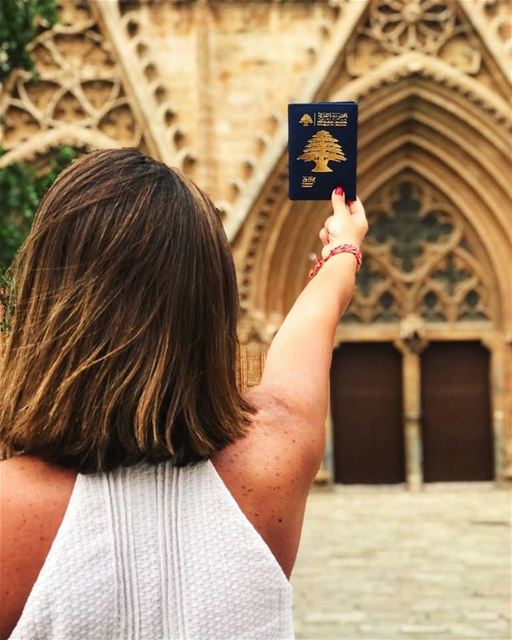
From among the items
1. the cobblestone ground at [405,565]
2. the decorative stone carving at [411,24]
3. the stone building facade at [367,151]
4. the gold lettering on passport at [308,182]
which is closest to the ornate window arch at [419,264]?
the stone building facade at [367,151]

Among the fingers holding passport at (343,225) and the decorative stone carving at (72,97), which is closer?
the fingers holding passport at (343,225)

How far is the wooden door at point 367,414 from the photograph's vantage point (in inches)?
465

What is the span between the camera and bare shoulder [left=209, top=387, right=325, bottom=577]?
1.09 m

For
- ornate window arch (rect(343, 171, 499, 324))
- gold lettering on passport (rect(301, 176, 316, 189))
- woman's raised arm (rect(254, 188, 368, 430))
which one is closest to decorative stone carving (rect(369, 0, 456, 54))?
ornate window arch (rect(343, 171, 499, 324))

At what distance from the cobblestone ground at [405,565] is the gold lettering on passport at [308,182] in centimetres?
479

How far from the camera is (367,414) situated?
1188cm

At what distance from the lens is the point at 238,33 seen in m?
11.4

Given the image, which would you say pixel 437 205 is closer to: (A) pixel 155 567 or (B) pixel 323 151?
(B) pixel 323 151

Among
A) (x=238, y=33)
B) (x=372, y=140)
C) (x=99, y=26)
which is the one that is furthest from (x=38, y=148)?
(x=372, y=140)

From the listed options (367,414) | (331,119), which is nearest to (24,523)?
(331,119)

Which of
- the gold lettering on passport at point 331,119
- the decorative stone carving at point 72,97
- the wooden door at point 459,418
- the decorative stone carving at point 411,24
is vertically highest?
the decorative stone carving at point 411,24

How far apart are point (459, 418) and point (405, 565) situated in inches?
169

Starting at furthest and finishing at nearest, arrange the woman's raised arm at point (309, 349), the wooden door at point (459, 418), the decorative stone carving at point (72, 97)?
the wooden door at point (459, 418) < the decorative stone carving at point (72, 97) < the woman's raised arm at point (309, 349)

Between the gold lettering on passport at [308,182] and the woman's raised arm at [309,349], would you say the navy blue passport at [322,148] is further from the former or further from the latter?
the woman's raised arm at [309,349]
